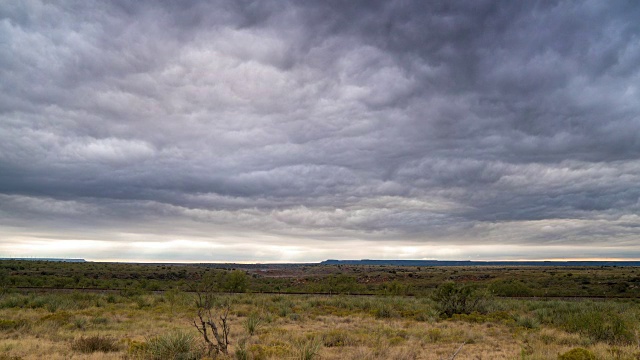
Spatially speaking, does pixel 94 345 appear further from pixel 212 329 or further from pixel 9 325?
pixel 9 325

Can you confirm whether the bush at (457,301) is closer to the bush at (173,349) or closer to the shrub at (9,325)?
the bush at (173,349)

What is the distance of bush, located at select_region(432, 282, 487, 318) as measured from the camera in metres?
26.5

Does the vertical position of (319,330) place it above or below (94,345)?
below

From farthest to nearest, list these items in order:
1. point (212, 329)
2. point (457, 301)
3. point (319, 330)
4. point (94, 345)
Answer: point (457, 301) → point (319, 330) → point (94, 345) → point (212, 329)

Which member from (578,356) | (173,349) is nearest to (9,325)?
(173,349)

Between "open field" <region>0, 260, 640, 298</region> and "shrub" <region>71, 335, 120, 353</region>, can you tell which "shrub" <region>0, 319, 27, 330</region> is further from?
"open field" <region>0, 260, 640, 298</region>

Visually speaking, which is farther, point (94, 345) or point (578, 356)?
point (94, 345)

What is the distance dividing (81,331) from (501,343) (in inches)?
661

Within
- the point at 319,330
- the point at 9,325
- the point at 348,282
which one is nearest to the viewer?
the point at 9,325

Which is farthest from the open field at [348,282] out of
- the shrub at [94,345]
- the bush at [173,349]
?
the shrub at [94,345]

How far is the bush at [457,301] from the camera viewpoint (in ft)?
87.0

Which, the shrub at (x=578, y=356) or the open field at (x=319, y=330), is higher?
the shrub at (x=578, y=356)

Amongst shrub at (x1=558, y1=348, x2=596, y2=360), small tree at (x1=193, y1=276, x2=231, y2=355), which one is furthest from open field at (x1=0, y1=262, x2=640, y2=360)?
shrub at (x1=558, y1=348, x2=596, y2=360)

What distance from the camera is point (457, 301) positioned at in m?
26.9
